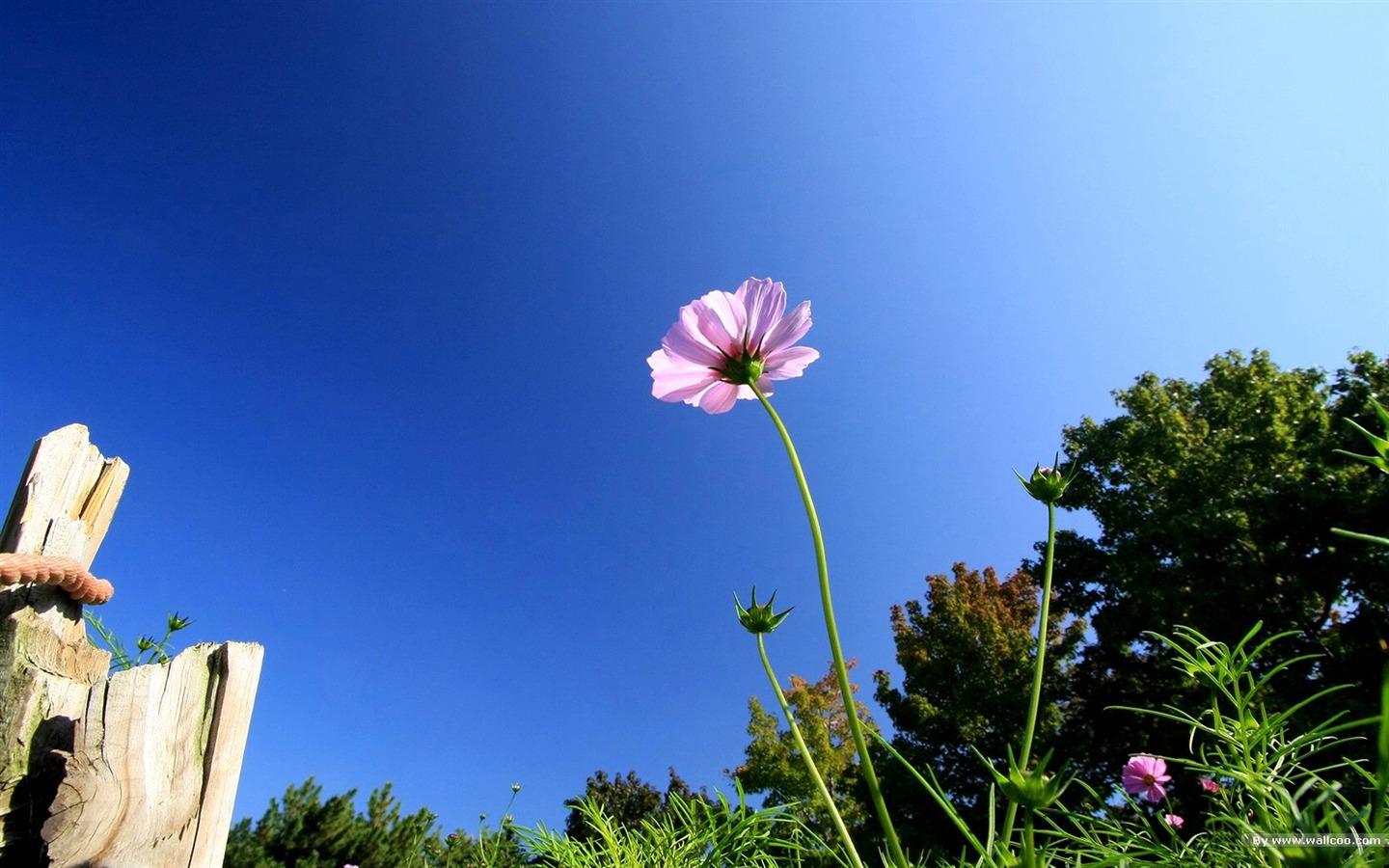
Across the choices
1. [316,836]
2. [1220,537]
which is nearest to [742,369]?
[316,836]

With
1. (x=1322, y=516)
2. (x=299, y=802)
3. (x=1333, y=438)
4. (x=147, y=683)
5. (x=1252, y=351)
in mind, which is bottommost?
(x=147, y=683)

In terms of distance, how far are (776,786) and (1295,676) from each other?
24.5 feet

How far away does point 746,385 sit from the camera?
101 cm

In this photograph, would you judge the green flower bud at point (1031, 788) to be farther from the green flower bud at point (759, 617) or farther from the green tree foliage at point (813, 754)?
the green tree foliage at point (813, 754)

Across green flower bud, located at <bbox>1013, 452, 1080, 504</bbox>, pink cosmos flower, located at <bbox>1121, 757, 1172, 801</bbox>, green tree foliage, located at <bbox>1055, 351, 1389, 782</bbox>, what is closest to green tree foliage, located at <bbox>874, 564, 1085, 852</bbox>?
green tree foliage, located at <bbox>1055, 351, 1389, 782</bbox>

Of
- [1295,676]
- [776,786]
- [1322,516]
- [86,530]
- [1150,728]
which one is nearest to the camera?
[86,530]

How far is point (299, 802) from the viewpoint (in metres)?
5.88

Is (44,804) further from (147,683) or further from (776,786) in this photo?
(776,786)

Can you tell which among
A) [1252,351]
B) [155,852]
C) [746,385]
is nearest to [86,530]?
[155,852]

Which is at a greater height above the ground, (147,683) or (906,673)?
(906,673)

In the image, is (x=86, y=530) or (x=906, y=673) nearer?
(x=86, y=530)

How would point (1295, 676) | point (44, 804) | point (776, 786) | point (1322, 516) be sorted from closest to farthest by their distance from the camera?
point (44, 804) < point (1295, 676) < point (1322, 516) < point (776, 786)

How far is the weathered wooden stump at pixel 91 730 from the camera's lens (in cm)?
90

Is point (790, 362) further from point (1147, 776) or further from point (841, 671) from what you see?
point (1147, 776)
